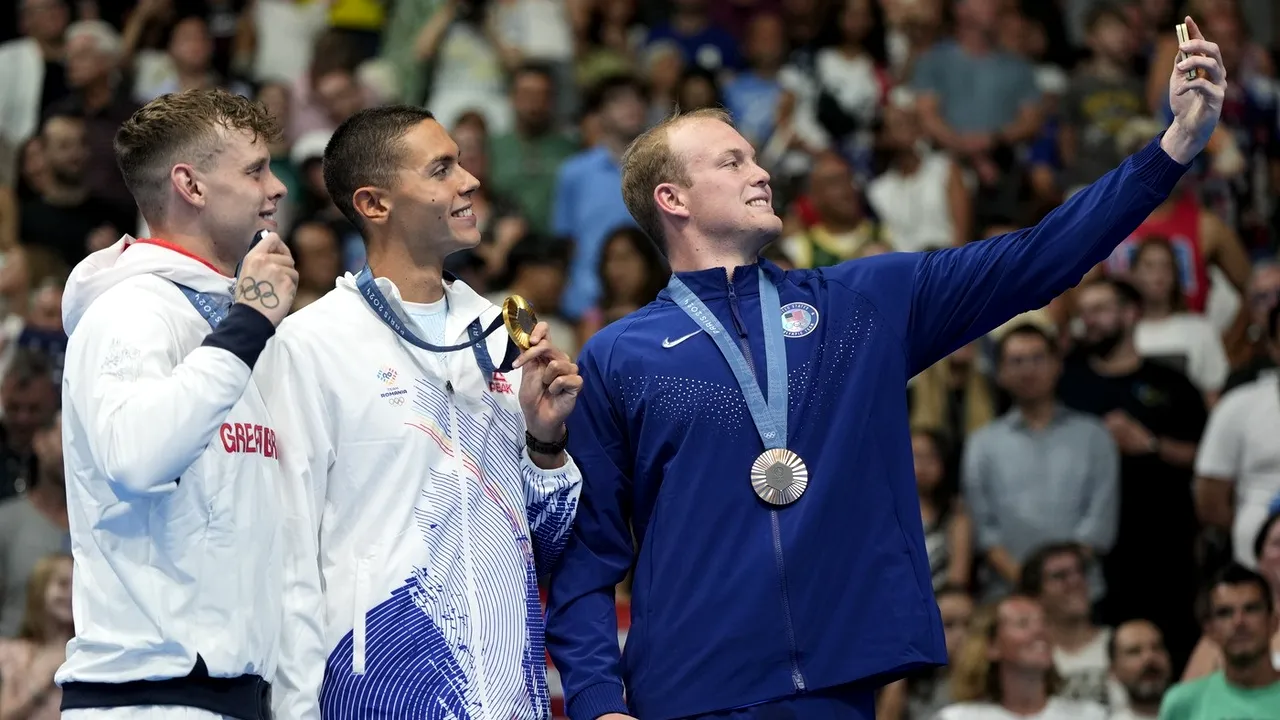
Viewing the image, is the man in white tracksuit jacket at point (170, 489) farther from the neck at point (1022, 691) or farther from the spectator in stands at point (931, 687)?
the spectator in stands at point (931, 687)

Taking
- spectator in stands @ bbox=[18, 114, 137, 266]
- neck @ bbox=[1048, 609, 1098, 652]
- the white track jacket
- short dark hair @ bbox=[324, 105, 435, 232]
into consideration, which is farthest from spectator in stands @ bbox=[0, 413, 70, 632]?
neck @ bbox=[1048, 609, 1098, 652]

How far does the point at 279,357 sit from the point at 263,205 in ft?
1.35

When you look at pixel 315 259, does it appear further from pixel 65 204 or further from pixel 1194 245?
pixel 1194 245

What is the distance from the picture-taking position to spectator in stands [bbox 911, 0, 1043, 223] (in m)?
12.8

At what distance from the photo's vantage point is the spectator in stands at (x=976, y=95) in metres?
12.8

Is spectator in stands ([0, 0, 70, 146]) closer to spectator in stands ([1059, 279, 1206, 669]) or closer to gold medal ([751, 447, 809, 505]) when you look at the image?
spectator in stands ([1059, 279, 1206, 669])

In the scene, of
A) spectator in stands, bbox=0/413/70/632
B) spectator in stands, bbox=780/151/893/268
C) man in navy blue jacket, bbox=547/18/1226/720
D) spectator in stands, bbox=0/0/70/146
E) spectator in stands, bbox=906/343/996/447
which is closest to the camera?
man in navy blue jacket, bbox=547/18/1226/720

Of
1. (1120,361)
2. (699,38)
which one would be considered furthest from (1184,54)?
(699,38)

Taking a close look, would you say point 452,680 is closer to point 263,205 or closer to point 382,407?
point 382,407

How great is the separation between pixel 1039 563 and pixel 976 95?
4930 mm

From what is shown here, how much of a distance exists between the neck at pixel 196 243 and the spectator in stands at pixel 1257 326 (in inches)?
253

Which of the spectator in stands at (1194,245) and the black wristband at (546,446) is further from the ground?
the spectator in stands at (1194,245)

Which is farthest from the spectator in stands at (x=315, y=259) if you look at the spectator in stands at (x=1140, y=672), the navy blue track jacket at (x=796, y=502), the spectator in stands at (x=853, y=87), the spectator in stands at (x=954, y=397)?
the navy blue track jacket at (x=796, y=502)

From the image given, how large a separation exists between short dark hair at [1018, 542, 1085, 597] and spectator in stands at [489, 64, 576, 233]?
14.2 ft
